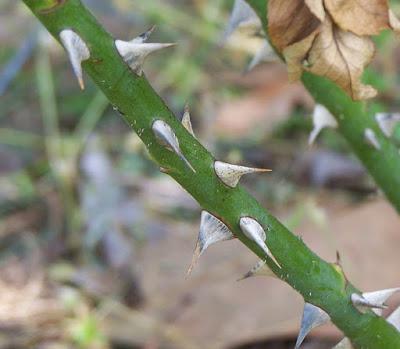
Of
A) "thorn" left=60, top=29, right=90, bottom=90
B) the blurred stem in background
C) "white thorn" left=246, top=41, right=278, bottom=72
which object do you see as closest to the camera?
"thorn" left=60, top=29, right=90, bottom=90

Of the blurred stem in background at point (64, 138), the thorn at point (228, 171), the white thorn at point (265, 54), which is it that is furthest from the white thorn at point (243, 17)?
the blurred stem in background at point (64, 138)

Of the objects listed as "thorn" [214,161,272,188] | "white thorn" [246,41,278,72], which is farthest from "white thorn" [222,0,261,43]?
"thorn" [214,161,272,188]

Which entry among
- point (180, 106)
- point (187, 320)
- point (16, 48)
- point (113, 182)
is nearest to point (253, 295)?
point (187, 320)

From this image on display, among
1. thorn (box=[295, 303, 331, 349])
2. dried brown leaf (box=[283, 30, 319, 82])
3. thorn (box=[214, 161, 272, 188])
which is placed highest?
thorn (box=[214, 161, 272, 188])

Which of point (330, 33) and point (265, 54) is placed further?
point (265, 54)

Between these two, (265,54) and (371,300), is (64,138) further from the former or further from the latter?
(371,300)

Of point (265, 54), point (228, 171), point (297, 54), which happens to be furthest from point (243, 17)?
point (228, 171)

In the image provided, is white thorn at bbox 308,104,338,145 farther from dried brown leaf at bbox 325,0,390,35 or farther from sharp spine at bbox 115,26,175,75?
sharp spine at bbox 115,26,175,75

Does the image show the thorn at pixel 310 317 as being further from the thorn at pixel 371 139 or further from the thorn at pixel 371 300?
the thorn at pixel 371 139
